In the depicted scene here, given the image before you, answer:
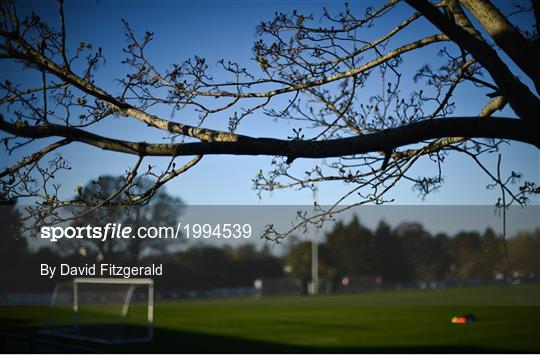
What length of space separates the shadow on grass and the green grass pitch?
3cm

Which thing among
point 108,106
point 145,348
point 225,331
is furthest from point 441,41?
point 225,331

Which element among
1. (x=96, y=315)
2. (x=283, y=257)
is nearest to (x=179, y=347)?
(x=96, y=315)

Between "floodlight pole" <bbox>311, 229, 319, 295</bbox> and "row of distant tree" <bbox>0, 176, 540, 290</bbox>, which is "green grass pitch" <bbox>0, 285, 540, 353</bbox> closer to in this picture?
"row of distant tree" <bbox>0, 176, 540, 290</bbox>

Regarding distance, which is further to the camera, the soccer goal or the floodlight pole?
the floodlight pole

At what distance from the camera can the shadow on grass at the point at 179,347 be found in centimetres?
1319

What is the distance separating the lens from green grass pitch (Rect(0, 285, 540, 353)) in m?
14.6

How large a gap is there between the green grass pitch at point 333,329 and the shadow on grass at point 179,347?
3cm

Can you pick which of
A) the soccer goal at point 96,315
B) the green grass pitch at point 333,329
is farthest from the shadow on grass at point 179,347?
the soccer goal at point 96,315

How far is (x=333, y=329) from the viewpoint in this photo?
1861cm

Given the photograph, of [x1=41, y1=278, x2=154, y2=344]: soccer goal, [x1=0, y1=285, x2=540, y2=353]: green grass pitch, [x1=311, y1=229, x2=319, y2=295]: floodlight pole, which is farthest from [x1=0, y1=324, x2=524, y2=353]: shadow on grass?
[x1=311, y1=229, x2=319, y2=295]: floodlight pole

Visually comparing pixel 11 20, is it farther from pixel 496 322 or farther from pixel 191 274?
pixel 191 274

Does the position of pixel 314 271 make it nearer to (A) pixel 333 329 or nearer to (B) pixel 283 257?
(B) pixel 283 257

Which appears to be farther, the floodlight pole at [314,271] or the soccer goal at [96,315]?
the floodlight pole at [314,271]

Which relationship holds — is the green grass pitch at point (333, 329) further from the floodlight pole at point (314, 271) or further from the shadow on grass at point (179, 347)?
the floodlight pole at point (314, 271)
